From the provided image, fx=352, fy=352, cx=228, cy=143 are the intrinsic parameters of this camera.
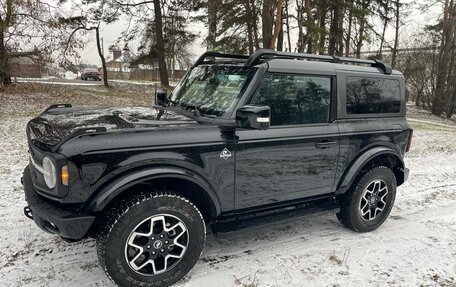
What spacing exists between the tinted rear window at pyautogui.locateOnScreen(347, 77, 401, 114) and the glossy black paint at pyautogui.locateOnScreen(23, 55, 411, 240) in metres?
0.10

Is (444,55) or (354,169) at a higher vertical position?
(444,55)

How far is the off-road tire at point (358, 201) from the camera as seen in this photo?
4125 millimetres

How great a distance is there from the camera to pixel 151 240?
9.60 feet

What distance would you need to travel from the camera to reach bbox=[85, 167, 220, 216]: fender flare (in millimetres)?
2656

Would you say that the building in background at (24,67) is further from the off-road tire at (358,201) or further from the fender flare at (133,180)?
the off-road tire at (358,201)

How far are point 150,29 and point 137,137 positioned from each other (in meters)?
21.7

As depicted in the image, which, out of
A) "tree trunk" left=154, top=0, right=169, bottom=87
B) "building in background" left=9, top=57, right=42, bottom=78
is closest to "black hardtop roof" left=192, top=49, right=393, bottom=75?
"building in background" left=9, top=57, right=42, bottom=78

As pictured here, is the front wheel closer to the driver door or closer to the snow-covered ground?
the snow-covered ground

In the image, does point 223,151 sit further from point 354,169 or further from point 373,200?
point 373,200

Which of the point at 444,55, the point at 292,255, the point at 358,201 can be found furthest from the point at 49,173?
the point at 444,55

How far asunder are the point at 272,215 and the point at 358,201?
1.22 m

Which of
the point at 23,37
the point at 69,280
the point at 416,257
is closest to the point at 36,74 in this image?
the point at 23,37

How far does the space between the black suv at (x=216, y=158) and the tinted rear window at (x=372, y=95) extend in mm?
17

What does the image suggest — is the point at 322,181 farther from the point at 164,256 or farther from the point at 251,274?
the point at 164,256
